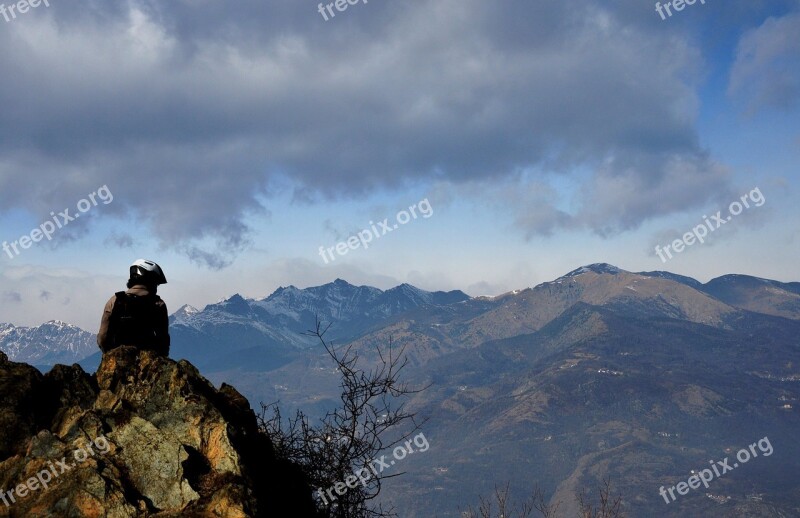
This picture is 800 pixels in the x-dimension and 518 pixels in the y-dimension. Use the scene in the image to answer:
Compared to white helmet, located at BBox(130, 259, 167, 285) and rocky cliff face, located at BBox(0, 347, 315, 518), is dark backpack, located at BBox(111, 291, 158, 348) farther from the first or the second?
rocky cliff face, located at BBox(0, 347, 315, 518)

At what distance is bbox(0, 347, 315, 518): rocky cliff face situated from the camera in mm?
8062

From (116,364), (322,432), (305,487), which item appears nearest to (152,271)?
(116,364)

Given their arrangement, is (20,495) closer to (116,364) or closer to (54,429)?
(54,429)

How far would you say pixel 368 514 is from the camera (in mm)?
11555

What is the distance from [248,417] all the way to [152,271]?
4.21 m

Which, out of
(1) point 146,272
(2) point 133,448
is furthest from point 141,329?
(2) point 133,448

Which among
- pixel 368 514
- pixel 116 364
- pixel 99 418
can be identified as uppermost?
pixel 116 364

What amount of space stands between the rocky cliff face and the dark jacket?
64.0 inches

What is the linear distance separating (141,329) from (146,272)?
1.20 metres

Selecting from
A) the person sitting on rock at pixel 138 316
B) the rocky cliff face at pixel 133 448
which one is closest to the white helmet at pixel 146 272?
the person sitting on rock at pixel 138 316

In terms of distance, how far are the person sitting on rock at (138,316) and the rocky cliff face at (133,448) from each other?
1662mm

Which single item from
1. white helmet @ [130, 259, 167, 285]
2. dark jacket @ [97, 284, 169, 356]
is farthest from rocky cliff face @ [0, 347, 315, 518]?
white helmet @ [130, 259, 167, 285]

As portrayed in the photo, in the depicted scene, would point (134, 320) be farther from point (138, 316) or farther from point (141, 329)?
point (141, 329)

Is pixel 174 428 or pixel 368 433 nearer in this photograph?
pixel 174 428
